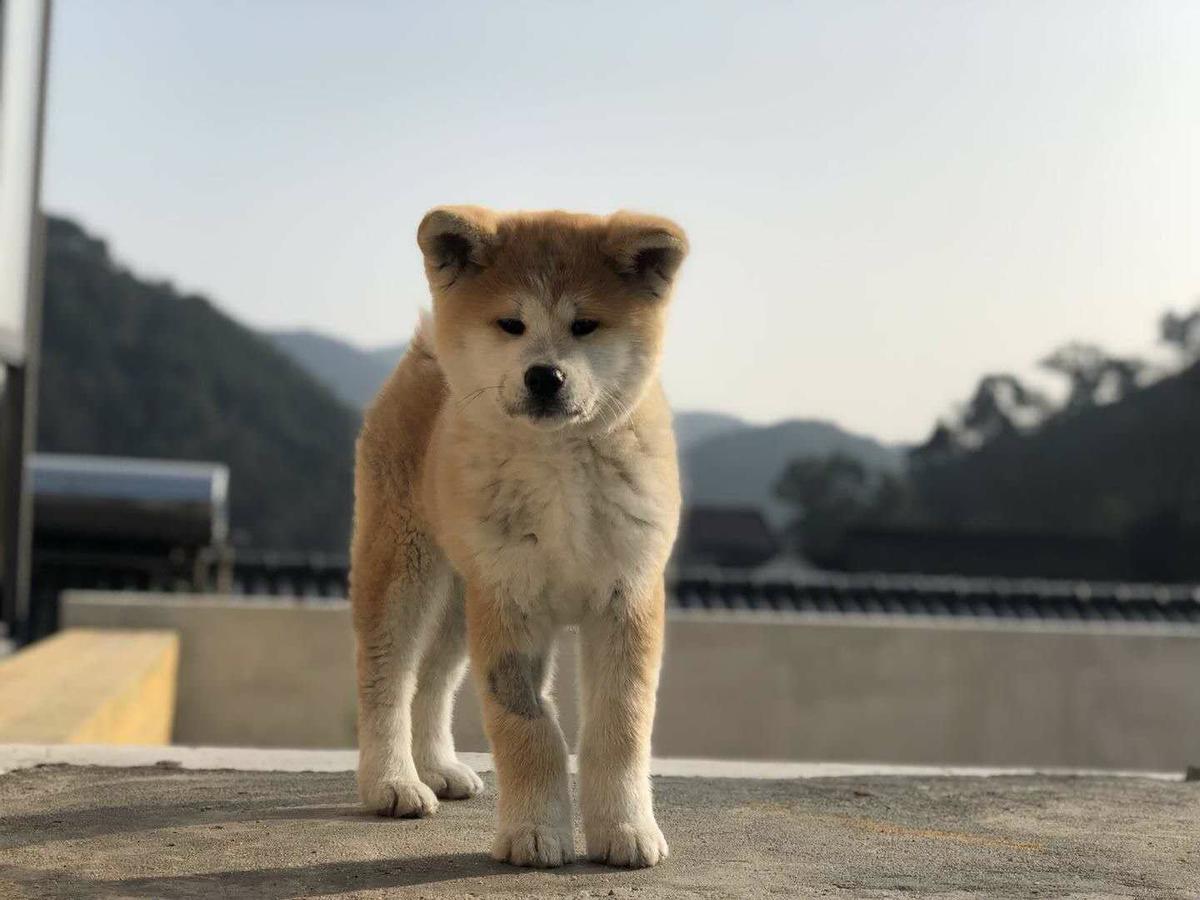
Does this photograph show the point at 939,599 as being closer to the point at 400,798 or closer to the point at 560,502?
the point at 400,798

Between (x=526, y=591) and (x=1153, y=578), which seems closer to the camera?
(x=526, y=591)

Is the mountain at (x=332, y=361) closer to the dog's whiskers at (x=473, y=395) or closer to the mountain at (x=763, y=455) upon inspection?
the mountain at (x=763, y=455)

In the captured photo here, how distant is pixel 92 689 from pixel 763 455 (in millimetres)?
34263

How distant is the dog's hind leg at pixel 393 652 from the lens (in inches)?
130

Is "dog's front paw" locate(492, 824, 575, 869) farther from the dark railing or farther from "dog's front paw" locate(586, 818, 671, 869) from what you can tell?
the dark railing

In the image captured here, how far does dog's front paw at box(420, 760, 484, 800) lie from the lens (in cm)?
353

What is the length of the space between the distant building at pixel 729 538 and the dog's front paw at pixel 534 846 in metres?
27.1

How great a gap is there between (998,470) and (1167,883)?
34.8 m

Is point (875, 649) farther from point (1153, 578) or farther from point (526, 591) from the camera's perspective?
point (1153, 578)

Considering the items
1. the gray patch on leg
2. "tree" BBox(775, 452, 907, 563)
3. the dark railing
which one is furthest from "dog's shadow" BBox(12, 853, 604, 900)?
"tree" BBox(775, 452, 907, 563)

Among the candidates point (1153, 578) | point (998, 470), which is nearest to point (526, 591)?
point (1153, 578)

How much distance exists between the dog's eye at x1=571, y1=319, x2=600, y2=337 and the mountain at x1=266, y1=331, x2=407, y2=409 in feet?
139

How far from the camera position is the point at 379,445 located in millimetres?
3518

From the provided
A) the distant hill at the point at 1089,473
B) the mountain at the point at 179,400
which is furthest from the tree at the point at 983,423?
the mountain at the point at 179,400
